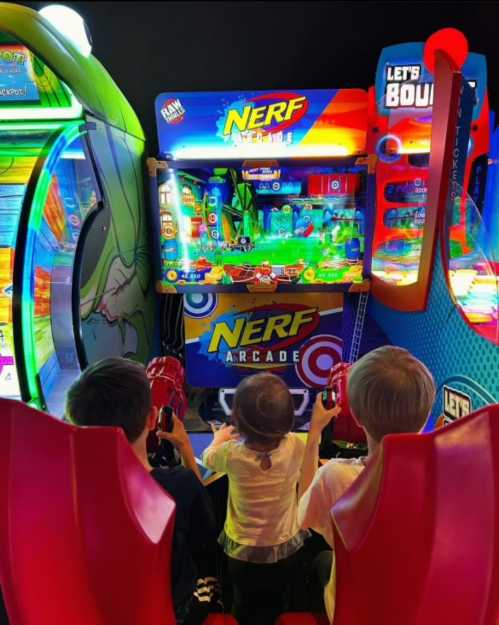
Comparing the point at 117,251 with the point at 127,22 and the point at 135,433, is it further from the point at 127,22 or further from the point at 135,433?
the point at 127,22

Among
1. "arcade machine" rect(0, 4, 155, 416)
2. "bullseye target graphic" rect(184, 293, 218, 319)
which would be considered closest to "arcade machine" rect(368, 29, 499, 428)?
"bullseye target graphic" rect(184, 293, 218, 319)

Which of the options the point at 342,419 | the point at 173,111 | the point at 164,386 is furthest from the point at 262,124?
the point at 342,419

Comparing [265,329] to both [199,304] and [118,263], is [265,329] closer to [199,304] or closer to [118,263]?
[199,304]

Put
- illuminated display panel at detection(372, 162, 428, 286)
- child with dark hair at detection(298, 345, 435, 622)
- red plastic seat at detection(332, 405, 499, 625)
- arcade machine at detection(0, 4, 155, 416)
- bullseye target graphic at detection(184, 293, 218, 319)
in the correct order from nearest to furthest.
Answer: red plastic seat at detection(332, 405, 499, 625)
child with dark hair at detection(298, 345, 435, 622)
arcade machine at detection(0, 4, 155, 416)
illuminated display panel at detection(372, 162, 428, 286)
bullseye target graphic at detection(184, 293, 218, 319)

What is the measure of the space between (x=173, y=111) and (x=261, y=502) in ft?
6.11

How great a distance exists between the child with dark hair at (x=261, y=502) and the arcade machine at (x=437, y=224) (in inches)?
27.7

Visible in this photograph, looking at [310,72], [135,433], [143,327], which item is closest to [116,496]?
[135,433]

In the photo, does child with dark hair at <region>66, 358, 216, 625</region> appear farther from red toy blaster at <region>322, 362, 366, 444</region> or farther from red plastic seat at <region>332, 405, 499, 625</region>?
red toy blaster at <region>322, 362, 366, 444</region>

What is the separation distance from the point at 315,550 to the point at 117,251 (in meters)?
1.50

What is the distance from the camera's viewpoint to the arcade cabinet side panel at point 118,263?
2.05 m

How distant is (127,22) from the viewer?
3236 millimetres

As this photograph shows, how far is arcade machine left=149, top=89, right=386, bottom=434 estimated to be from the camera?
2416 millimetres

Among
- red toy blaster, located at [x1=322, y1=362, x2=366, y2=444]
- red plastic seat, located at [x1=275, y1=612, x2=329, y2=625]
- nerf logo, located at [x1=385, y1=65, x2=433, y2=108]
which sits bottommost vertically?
red plastic seat, located at [x1=275, y1=612, x2=329, y2=625]

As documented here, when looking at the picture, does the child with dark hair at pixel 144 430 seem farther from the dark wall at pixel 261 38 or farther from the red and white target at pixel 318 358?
the dark wall at pixel 261 38
